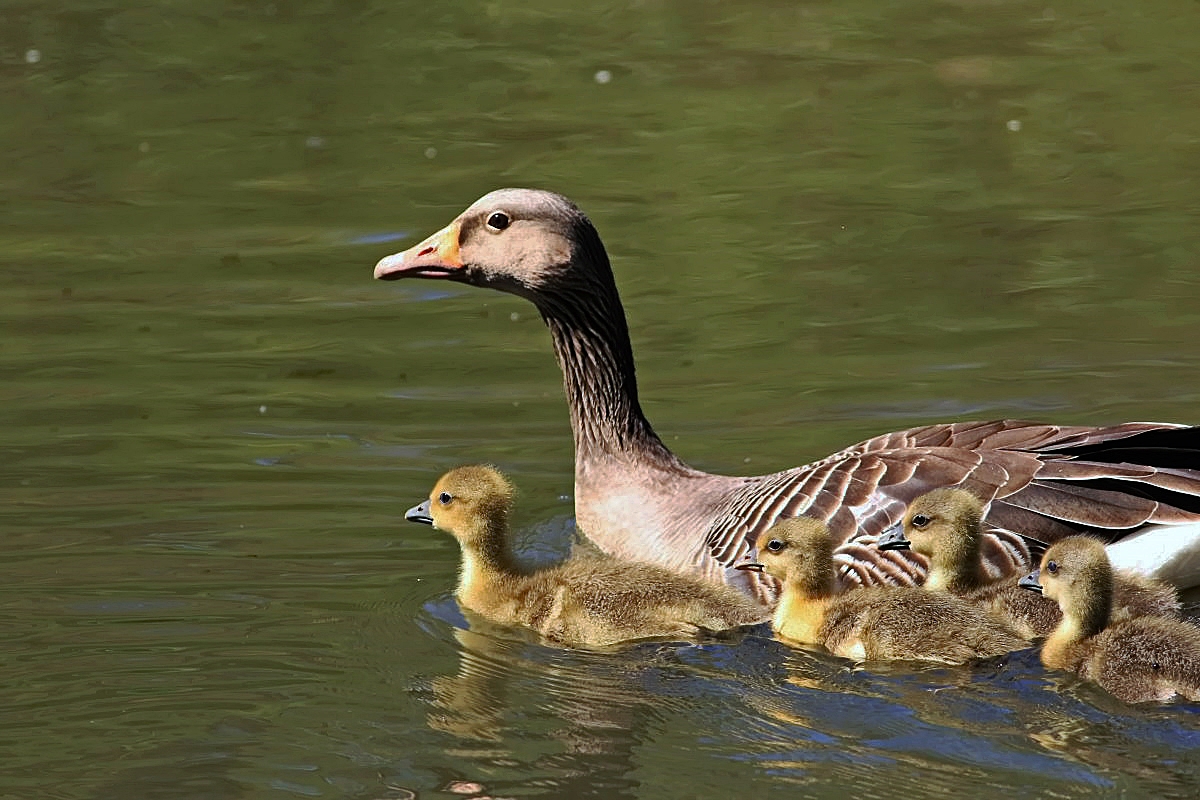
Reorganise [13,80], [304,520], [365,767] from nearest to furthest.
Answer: [365,767] < [304,520] < [13,80]

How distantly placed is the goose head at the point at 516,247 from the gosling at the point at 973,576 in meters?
2.42

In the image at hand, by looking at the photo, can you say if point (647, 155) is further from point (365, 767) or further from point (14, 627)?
point (365, 767)

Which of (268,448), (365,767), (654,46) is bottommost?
(365,767)

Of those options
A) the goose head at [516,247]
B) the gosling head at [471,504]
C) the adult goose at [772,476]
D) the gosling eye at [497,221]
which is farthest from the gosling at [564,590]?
the gosling eye at [497,221]

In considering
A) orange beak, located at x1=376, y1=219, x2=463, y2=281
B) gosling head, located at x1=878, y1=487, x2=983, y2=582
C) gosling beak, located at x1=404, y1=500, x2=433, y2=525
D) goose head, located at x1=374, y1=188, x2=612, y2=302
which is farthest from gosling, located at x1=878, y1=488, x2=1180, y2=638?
orange beak, located at x1=376, y1=219, x2=463, y2=281

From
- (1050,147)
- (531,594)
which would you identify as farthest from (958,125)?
(531,594)

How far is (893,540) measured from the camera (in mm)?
8156

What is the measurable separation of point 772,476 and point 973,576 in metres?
1.33

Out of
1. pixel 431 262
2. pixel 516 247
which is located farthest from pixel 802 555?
pixel 431 262

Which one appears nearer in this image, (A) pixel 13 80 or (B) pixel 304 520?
(B) pixel 304 520

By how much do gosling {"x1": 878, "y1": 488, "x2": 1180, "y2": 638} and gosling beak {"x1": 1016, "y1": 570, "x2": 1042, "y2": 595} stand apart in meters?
0.17

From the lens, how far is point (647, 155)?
1727 centimetres

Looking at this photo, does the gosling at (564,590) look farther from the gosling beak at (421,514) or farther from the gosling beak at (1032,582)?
the gosling beak at (1032,582)

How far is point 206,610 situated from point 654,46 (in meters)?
13.7
